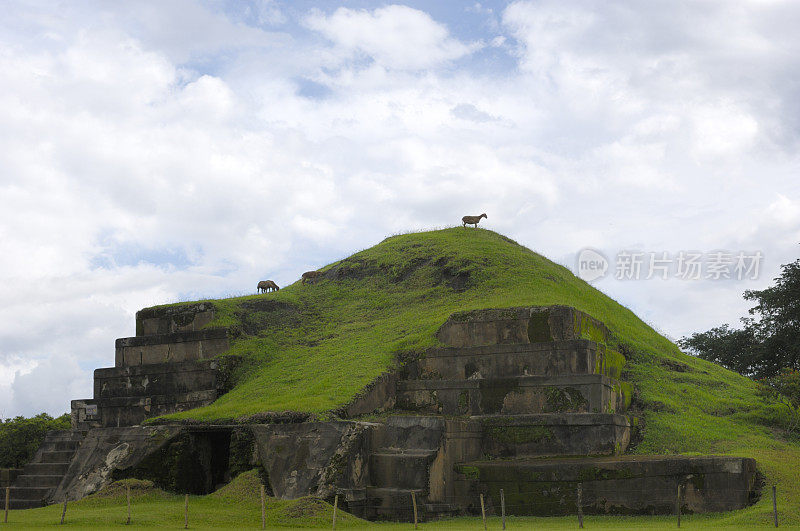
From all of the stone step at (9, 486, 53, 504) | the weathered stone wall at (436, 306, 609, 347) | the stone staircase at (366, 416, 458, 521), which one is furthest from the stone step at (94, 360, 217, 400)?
the stone staircase at (366, 416, 458, 521)

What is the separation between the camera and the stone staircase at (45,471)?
1741 centimetres

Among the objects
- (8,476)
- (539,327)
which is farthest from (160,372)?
(539,327)

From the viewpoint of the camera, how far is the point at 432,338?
19156 mm

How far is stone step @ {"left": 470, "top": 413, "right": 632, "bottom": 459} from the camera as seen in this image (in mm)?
15883

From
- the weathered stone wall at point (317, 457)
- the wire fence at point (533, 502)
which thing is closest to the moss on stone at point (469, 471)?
the wire fence at point (533, 502)

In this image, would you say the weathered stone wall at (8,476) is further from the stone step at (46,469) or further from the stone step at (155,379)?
the stone step at (155,379)

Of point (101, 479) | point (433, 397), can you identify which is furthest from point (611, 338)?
point (101, 479)

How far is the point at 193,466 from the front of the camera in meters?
16.5

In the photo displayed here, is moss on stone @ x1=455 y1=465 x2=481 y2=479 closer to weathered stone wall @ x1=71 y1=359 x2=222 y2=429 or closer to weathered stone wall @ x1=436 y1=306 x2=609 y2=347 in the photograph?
weathered stone wall @ x1=436 y1=306 x2=609 y2=347

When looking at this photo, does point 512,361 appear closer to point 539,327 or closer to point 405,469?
point 539,327

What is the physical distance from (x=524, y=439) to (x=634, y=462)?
8.77 ft

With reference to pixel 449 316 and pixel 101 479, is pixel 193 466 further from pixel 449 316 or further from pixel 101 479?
pixel 449 316

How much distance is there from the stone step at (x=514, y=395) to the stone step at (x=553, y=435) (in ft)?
1.71

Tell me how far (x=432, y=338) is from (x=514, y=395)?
2832mm
